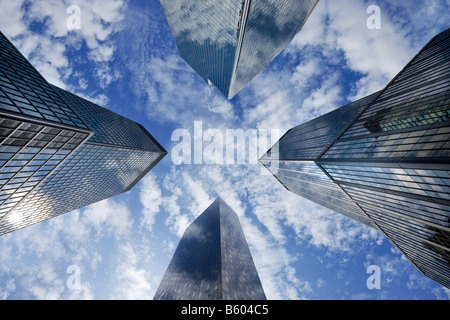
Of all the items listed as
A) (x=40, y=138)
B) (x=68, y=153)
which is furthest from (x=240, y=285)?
(x=40, y=138)

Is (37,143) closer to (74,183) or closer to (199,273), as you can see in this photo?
(74,183)

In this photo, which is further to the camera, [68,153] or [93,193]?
[93,193]

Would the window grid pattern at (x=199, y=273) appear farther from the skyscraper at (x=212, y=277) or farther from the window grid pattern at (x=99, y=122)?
the window grid pattern at (x=99, y=122)

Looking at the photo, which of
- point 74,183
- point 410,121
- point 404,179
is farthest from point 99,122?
point 410,121
